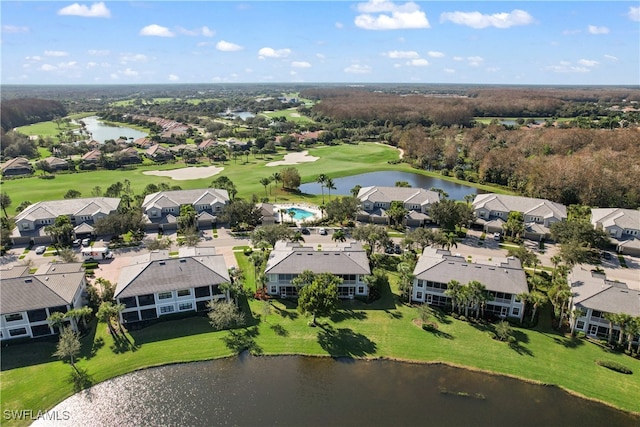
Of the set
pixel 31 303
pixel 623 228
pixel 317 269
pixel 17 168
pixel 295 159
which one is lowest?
pixel 623 228

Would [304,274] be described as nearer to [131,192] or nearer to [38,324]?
[38,324]

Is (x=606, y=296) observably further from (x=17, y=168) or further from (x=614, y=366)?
(x=17, y=168)

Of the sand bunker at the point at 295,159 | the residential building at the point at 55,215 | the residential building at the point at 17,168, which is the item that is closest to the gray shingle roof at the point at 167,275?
the residential building at the point at 55,215

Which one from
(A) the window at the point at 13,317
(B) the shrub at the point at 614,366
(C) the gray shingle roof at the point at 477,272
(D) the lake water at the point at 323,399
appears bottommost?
(D) the lake water at the point at 323,399

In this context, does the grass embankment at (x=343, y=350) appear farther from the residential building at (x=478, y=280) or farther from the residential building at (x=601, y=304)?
the residential building at (x=478, y=280)

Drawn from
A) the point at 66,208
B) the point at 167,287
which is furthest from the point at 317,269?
the point at 66,208

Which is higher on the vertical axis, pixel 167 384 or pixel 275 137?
pixel 275 137

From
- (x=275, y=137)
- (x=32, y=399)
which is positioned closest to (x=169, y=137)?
(x=275, y=137)

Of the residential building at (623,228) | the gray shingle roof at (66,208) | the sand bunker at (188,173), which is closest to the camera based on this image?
the residential building at (623,228)
